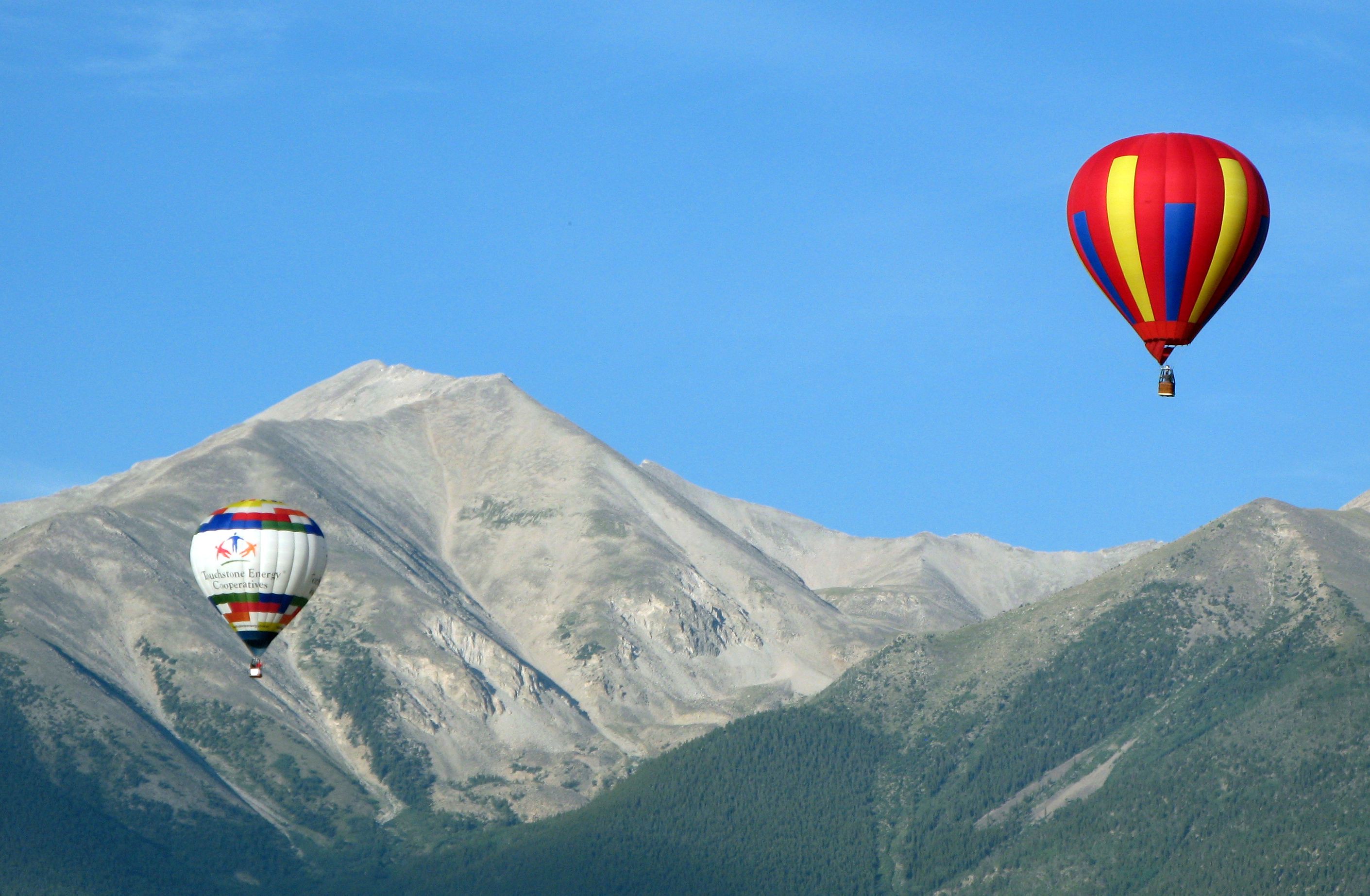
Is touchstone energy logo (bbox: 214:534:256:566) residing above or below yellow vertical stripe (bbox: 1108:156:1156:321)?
above

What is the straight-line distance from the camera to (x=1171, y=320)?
124 meters

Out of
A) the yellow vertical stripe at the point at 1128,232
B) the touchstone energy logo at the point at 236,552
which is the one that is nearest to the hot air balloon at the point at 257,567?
the touchstone energy logo at the point at 236,552

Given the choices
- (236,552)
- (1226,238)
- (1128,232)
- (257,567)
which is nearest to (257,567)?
(257,567)

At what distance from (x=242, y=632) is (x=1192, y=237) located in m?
65.6

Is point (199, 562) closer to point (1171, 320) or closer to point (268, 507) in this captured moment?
point (268, 507)

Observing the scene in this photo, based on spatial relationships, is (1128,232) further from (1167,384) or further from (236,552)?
(236,552)

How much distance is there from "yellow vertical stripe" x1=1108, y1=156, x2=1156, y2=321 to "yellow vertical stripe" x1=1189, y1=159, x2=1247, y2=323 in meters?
2.70

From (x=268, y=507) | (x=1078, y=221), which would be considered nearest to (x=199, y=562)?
(x=268, y=507)

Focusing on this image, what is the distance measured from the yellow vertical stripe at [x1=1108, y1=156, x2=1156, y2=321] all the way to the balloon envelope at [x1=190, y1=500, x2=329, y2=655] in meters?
57.0

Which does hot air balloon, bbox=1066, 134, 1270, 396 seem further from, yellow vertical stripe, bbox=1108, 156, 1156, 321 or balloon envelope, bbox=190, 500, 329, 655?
balloon envelope, bbox=190, 500, 329, 655

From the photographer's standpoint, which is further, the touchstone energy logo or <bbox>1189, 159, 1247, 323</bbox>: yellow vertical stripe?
the touchstone energy logo

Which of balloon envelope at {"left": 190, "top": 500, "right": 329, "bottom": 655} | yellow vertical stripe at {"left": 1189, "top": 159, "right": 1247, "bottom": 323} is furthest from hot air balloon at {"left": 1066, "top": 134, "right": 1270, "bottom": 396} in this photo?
balloon envelope at {"left": 190, "top": 500, "right": 329, "bottom": 655}

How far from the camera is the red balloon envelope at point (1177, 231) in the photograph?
4902 inches

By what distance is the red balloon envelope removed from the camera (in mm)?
124500
